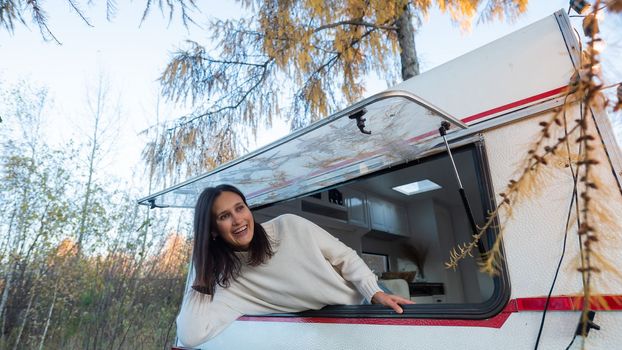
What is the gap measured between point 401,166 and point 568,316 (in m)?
1.20

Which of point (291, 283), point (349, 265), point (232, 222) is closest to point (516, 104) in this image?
point (349, 265)

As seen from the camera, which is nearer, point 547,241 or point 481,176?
point 547,241

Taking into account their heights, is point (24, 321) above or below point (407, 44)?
below

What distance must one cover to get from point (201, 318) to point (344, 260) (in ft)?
2.73

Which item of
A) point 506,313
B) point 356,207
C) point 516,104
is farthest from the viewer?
point 356,207

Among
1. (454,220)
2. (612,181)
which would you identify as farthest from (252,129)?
(612,181)

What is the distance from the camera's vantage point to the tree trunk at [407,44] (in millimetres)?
4770

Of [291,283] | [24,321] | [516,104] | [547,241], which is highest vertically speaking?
[516,104]

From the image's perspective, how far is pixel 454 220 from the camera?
19.6 ft

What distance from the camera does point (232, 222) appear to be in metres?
2.21

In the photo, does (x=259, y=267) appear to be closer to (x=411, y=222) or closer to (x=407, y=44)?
(x=407, y=44)

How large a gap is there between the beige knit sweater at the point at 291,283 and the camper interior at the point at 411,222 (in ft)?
4.55

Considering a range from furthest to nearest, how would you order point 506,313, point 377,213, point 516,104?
point 377,213 → point 516,104 → point 506,313

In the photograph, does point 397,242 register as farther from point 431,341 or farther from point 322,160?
point 431,341
